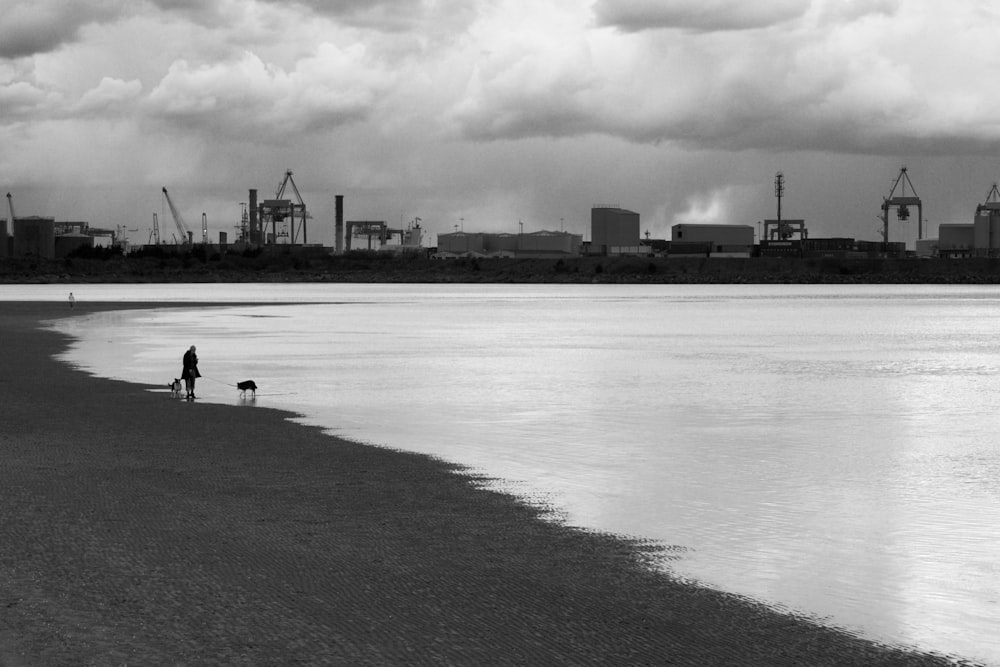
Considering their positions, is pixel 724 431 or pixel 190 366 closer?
pixel 724 431

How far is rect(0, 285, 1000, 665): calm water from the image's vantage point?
13.1 metres

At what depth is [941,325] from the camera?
251ft

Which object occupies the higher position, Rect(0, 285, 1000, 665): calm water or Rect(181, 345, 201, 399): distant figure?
Rect(181, 345, 201, 399): distant figure

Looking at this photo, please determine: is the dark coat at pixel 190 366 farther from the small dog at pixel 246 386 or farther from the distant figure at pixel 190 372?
the small dog at pixel 246 386

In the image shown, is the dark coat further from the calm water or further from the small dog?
the small dog

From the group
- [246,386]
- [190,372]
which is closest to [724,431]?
[246,386]

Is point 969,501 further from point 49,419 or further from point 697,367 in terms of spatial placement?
point 697,367

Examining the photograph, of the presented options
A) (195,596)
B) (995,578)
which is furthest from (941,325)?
(195,596)

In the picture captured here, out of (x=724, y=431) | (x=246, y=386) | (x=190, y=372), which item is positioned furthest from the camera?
(x=246, y=386)

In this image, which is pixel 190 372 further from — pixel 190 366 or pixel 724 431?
pixel 724 431

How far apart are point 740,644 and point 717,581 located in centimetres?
222

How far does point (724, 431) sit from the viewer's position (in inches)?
992

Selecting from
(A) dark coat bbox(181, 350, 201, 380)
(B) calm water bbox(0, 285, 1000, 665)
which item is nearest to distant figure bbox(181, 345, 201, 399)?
(A) dark coat bbox(181, 350, 201, 380)

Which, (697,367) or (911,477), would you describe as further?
(697,367)
